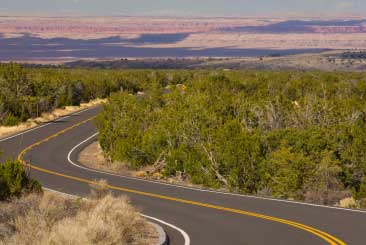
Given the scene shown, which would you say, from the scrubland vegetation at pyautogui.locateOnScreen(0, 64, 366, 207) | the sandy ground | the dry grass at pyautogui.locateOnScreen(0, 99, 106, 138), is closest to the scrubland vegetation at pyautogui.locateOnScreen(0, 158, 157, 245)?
the scrubland vegetation at pyautogui.locateOnScreen(0, 64, 366, 207)

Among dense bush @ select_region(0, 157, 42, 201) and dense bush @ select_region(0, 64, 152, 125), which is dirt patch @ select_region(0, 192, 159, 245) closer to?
dense bush @ select_region(0, 157, 42, 201)

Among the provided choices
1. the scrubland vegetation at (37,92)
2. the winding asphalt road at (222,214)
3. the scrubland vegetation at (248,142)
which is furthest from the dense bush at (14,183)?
the scrubland vegetation at (37,92)

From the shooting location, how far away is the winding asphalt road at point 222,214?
54.2 ft

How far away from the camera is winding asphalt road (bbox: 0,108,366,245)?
16531 mm

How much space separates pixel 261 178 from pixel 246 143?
61.7 inches

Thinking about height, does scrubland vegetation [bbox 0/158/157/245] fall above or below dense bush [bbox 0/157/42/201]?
above

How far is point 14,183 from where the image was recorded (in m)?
21.3

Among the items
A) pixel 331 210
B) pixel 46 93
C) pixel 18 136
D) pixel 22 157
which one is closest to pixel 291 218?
pixel 331 210

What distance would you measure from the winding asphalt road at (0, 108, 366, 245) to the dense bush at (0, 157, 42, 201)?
10.2 ft

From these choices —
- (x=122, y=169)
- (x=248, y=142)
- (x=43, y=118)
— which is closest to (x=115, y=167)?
(x=122, y=169)

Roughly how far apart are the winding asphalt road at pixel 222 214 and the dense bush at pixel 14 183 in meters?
3.10

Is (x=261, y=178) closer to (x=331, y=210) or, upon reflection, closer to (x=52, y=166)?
(x=331, y=210)

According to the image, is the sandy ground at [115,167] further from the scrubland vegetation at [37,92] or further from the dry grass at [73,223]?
the dry grass at [73,223]

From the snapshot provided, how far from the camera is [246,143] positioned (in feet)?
94.6
